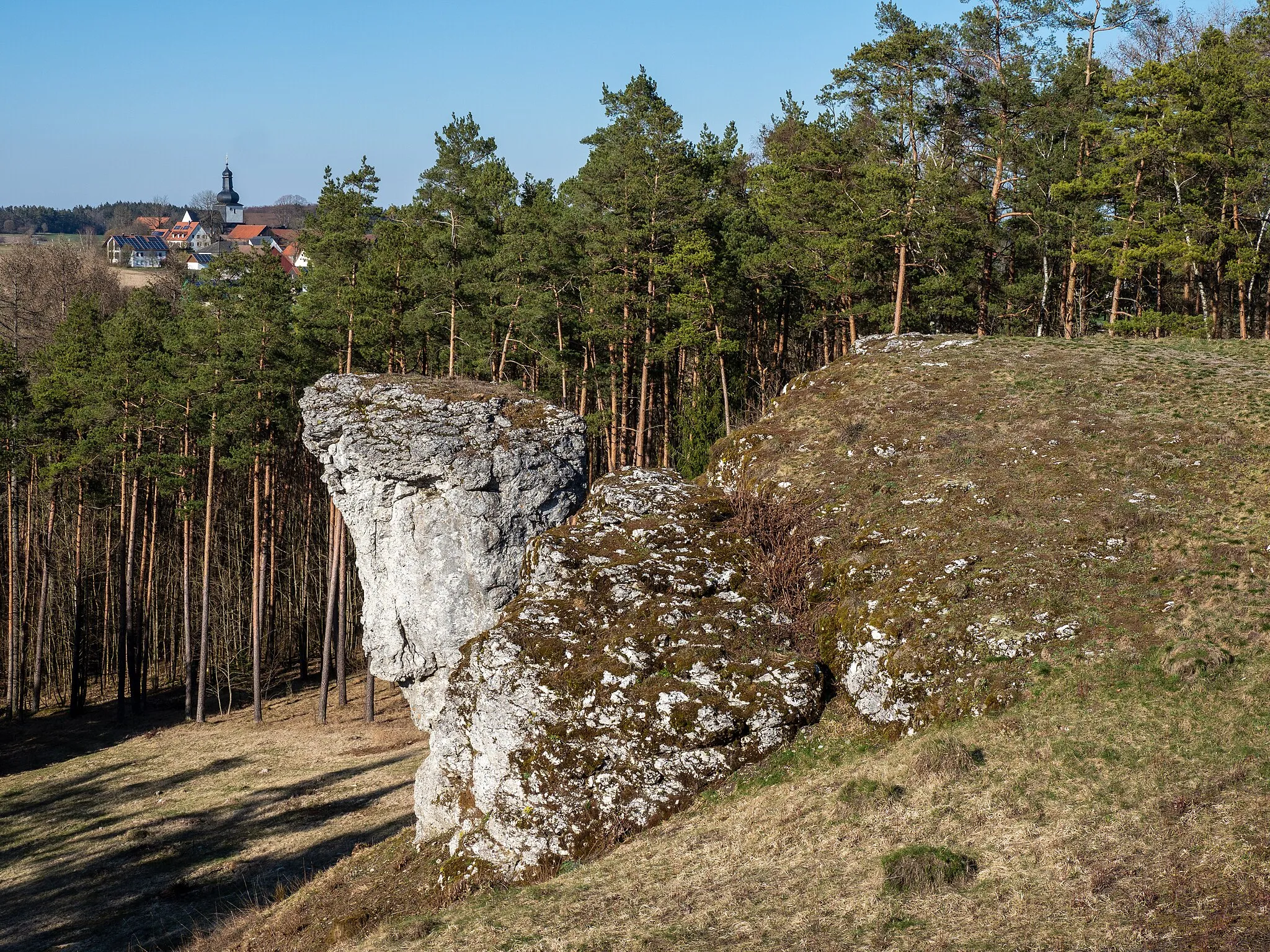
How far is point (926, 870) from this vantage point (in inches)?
483

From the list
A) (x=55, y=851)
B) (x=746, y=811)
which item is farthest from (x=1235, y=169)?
(x=55, y=851)

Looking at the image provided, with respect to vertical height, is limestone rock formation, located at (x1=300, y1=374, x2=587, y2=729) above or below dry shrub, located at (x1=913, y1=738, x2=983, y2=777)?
above

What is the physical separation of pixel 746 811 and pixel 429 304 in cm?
2760

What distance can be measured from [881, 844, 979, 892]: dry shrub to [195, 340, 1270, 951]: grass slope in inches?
1.3

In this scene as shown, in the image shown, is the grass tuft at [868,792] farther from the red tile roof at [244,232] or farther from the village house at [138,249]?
the red tile roof at [244,232]

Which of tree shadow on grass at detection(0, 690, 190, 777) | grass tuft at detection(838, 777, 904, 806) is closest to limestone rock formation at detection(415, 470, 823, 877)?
grass tuft at detection(838, 777, 904, 806)

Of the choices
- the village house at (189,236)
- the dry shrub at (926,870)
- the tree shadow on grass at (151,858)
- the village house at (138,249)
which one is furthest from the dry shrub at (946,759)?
the village house at (189,236)

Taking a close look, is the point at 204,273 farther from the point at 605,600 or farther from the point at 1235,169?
the point at 1235,169

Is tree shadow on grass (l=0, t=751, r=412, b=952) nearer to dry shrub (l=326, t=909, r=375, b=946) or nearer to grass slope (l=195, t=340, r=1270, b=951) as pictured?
grass slope (l=195, t=340, r=1270, b=951)

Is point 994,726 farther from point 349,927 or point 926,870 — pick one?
point 349,927

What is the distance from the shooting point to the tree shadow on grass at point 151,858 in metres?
23.5

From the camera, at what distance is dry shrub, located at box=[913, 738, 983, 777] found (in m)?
14.8

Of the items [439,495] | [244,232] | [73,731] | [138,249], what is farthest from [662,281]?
[244,232]

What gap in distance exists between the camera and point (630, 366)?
139 ft
